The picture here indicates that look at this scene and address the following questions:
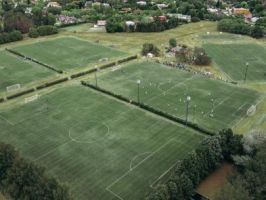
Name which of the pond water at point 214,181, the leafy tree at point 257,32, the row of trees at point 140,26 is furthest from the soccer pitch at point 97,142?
the leafy tree at point 257,32

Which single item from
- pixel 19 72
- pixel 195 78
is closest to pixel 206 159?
pixel 195 78

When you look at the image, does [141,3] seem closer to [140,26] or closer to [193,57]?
[140,26]

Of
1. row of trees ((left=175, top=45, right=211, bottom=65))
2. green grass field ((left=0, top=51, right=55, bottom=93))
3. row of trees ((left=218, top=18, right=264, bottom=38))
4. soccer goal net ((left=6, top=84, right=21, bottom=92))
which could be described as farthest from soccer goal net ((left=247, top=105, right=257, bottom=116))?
row of trees ((left=218, top=18, right=264, bottom=38))

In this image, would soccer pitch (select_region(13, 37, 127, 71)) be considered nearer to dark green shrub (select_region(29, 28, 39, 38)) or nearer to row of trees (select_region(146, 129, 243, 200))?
dark green shrub (select_region(29, 28, 39, 38))

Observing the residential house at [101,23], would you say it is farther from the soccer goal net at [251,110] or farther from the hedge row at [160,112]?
the soccer goal net at [251,110]

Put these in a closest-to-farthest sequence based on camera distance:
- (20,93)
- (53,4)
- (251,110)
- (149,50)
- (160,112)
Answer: (160,112)
(251,110)
(20,93)
(149,50)
(53,4)

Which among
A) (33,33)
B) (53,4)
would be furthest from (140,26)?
(53,4)

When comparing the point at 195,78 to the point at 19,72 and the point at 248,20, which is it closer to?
the point at 19,72
